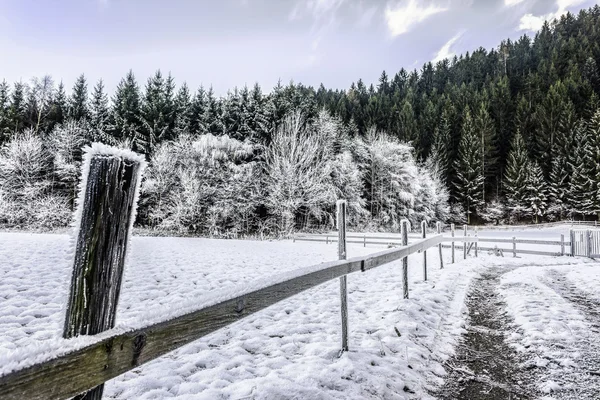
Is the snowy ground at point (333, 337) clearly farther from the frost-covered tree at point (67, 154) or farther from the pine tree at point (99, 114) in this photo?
the pine tree at point (99, 114)

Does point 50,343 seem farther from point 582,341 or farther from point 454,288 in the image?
point 454,288

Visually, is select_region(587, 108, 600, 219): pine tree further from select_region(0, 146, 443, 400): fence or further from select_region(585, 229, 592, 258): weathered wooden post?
select_region(0, 146, 443, 400): fence

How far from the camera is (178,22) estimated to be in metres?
50.2

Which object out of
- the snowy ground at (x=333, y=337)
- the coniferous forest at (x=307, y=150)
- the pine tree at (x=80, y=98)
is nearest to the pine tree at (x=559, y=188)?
the coniferous forest at (x=307, y=150)

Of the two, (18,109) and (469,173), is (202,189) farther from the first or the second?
(469,173)

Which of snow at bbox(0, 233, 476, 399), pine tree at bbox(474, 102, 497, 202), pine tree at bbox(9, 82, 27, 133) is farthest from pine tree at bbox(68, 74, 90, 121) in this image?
pine tree at bbox(474, 102, 497, 202)

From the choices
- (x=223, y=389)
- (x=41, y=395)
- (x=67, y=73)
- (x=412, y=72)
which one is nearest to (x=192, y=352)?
(x=223, y=389)

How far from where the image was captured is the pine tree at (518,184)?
131 ft

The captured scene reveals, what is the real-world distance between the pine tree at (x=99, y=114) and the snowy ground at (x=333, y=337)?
102ft

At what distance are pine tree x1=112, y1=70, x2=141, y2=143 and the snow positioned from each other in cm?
2998

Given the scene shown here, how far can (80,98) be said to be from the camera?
3834 centimetres

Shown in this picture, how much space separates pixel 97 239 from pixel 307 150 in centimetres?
2581

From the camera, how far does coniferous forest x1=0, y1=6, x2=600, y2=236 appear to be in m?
26.2

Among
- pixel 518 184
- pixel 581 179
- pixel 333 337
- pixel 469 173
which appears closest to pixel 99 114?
pixel 333 337
